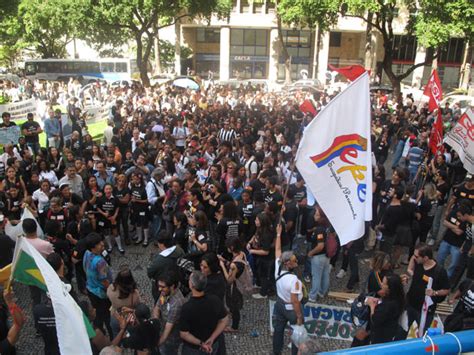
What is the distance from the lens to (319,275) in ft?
21.3

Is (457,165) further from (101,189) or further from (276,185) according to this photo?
(101,189)

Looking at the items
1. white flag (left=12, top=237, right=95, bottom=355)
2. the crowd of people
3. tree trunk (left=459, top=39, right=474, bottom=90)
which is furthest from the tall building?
white flag (left=12, top=237, right=95, bottom=355)

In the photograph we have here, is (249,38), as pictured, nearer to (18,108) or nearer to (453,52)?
(453,52)

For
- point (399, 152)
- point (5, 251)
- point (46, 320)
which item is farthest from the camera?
point (399, 152)

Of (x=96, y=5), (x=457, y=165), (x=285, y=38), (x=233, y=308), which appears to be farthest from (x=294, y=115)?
(x=285, y=38)

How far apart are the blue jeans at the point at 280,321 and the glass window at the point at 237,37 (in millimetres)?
53144

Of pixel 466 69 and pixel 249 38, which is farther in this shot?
pixel 249 38

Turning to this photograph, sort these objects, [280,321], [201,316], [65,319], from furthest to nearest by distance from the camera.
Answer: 1. [280,321]
2. [201,316]
3. [65,319]

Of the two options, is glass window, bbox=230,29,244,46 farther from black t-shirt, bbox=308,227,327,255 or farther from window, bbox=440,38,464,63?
black t-shirt, bbox=308,227,327,255

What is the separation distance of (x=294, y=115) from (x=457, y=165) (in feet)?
20.4

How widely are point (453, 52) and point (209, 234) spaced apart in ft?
172

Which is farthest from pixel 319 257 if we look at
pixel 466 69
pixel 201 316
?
pixel 466 69

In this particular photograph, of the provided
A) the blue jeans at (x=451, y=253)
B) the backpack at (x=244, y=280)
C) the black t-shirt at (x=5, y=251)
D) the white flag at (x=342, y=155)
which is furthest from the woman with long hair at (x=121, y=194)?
the blue jeans at (x=451, y=253)

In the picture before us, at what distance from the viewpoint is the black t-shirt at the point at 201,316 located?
4066 millimetres
